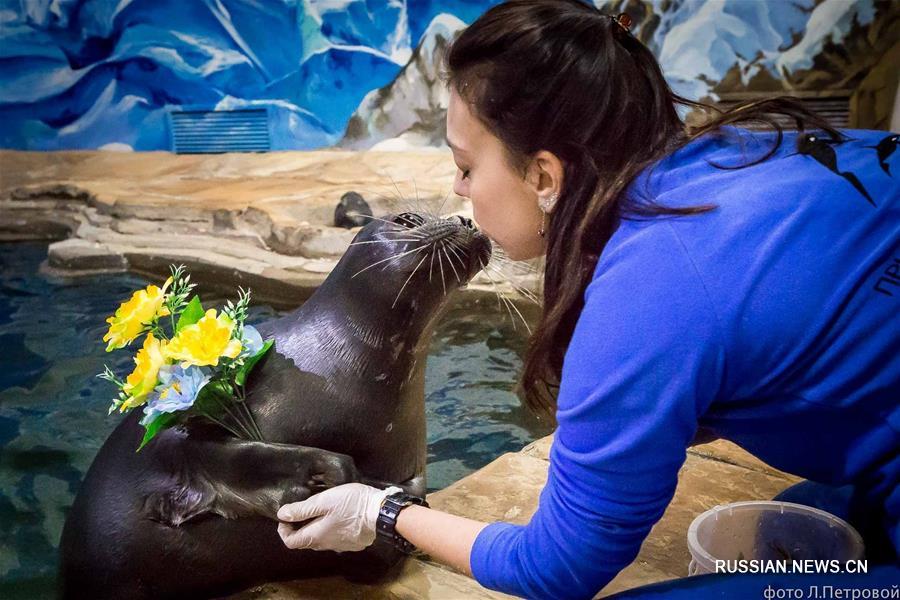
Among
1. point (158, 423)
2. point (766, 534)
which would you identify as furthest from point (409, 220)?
point (766, 534)

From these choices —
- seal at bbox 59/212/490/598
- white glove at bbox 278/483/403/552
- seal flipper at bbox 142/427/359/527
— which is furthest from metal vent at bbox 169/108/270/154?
white glove at bbox 278/483/403/552

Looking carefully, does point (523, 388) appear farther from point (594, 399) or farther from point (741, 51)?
point (741, 51)

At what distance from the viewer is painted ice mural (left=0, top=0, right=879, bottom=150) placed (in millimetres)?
10172

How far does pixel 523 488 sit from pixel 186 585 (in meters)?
1.18

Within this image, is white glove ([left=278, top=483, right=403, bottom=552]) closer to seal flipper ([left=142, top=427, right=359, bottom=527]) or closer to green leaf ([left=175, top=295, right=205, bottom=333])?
seal flipper ([left=142, top=427, right=359, bottom=527])

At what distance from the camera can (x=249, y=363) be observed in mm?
2186

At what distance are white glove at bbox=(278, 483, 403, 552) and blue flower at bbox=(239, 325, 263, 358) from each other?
42 centimetres

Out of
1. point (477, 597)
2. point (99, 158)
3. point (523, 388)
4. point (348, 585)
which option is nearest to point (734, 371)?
point (523, 388)

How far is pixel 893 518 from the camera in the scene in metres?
1.52

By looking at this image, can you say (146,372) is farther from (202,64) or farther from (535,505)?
(202,64)

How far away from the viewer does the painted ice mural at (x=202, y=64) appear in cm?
1017

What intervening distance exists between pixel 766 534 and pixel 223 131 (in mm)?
9538

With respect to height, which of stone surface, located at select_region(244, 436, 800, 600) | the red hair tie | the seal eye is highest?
the red hair tie

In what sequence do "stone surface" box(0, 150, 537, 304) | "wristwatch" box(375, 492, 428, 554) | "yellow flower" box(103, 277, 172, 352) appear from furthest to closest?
1. "stone surface" box(0, 150, 537, 304)
2. "yellow flower" box(103, 277, 172, 352)
3. "wristwatch" box(375, 492, 428, 554)
